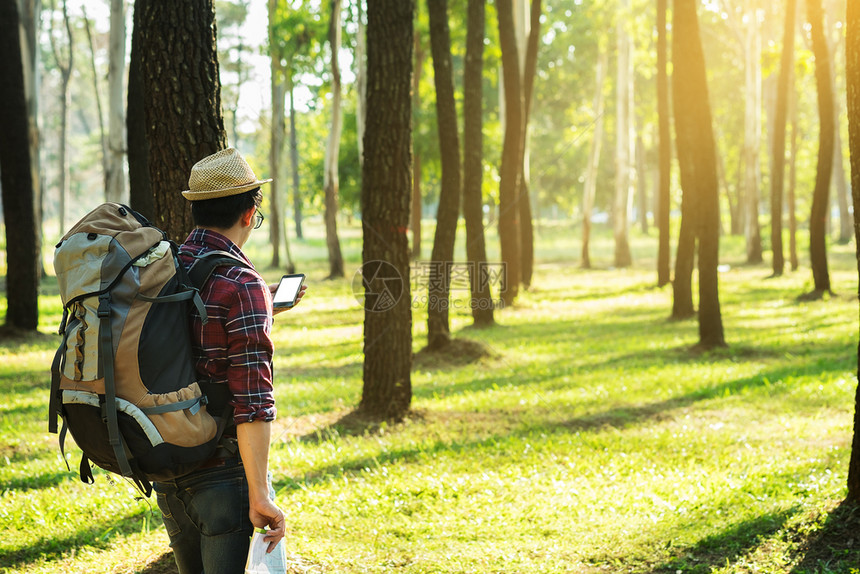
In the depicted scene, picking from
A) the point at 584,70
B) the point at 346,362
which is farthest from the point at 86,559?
the point at 584,70

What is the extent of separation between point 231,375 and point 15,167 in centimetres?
1223

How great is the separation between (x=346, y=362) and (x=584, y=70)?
122 ft

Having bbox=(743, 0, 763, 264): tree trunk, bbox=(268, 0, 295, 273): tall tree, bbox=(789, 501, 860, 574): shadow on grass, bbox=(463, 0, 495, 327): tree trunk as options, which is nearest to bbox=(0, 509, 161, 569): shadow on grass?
bbox=(789, 501, 860, 574): shadow on grass

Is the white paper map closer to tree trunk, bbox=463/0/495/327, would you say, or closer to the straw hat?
the straw hat

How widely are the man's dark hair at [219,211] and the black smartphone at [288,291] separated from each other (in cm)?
40

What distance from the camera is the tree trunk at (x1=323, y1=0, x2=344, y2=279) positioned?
2378 cm

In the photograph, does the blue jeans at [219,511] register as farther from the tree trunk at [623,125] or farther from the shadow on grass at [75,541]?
the tree trunk at [623,125]

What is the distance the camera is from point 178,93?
4414 millimetres

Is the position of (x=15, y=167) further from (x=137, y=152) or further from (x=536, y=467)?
(x=536, y=467)

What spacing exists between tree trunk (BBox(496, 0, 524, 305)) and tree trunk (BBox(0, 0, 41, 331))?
8.70m

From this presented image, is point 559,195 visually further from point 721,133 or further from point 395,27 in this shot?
point 395,27

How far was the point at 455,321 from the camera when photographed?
16.5 m

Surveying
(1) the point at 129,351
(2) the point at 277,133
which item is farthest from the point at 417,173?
(1) the point at 129,351

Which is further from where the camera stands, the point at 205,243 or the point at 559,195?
the point at 559,195
